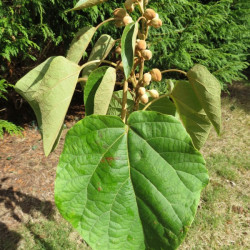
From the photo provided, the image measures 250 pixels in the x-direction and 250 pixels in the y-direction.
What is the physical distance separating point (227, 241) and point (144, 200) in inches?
87.9

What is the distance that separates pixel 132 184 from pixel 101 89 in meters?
0.30

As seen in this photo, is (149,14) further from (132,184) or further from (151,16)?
(132,184)

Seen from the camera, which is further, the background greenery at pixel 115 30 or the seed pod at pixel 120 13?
the background greenery at pixel 115 30

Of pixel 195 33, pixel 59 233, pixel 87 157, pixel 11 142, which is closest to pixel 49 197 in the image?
pixel 59 233

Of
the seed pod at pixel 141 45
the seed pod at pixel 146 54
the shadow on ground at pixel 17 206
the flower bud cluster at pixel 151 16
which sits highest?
the flower bud cluster at pixel 151 16

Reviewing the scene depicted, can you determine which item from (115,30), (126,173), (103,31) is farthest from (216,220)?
(103,31)

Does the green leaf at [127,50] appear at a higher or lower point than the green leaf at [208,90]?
higher

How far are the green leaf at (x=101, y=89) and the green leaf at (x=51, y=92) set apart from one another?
7 cm

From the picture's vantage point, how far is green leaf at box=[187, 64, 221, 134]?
866mm

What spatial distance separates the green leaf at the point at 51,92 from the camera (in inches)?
30.5

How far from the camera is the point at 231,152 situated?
12.8 ft

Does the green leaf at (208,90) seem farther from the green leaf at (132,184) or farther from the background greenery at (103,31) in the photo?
the background greenery at (103,31)

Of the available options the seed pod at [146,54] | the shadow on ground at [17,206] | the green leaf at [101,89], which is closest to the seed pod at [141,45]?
the seed pod at [146,54]

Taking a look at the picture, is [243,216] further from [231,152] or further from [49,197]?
[49,197]
